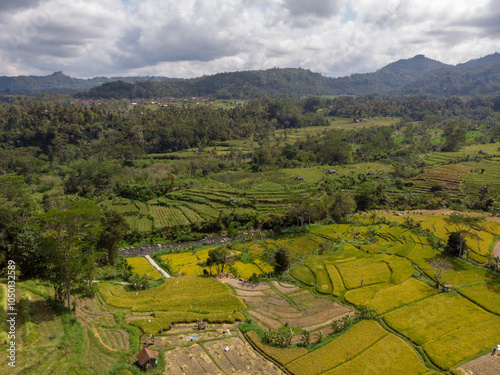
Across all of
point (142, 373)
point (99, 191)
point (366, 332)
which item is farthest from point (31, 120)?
point (366, 332)

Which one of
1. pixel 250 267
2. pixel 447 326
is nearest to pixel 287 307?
pixel 250 267

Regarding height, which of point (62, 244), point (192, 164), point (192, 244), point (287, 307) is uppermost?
point (62, 244)

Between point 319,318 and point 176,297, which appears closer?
point 319,318

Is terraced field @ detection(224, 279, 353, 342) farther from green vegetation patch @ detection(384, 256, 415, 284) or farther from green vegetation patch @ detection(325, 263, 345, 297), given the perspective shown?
green vegetation patch @ detection(384, 256, 415, 284)

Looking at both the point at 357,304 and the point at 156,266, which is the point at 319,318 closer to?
the point at 357,304

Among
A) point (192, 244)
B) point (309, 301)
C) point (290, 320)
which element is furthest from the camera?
point (192, 244)

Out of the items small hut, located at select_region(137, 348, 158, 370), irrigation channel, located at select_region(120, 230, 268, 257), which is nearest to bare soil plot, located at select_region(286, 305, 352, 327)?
small hut, located at select_region(137, 348, 158, 370)
